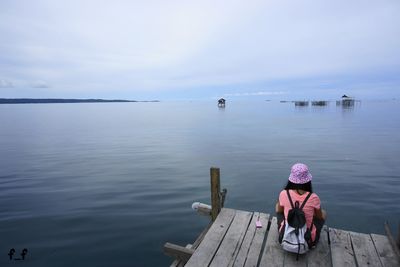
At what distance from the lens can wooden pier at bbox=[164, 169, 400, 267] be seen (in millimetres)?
5781

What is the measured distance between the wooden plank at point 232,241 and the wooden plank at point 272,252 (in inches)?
22.9

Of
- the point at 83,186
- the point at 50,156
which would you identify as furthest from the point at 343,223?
the point at 50,156

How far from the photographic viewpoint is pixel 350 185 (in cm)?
1529

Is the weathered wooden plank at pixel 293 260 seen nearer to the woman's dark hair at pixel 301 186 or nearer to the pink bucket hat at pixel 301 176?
the woman's dark hair at pixel 301 186

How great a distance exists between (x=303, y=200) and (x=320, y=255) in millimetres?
1212

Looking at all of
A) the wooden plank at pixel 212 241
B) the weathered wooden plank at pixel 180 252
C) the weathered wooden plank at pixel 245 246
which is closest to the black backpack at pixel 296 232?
the weathered wooden plank at pixel 245 246

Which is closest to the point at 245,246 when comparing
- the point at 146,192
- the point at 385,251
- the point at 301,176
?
the point at 301,176

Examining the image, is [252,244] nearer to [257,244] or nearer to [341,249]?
[257,244]

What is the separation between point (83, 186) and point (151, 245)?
753 cm

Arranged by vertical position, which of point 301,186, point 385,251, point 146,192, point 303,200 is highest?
point 301,186

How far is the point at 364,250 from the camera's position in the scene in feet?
20.3

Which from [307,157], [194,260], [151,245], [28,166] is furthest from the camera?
[307,157]

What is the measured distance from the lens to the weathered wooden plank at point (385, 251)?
573 centimetres

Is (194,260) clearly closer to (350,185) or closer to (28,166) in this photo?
(350,185)
